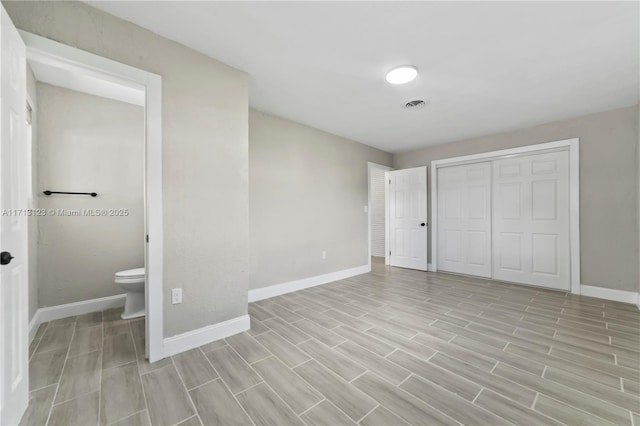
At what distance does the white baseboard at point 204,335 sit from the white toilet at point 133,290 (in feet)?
2.97

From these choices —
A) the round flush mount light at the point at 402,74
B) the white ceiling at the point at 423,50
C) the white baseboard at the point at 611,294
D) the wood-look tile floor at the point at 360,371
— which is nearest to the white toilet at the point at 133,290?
the wood-look tile floor at the point at 360,371

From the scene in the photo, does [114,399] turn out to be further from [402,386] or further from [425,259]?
[425,259]

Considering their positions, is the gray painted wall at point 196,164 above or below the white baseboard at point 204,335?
above

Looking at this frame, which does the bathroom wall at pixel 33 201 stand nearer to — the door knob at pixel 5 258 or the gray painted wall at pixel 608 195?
the door knob at pixel 5 258

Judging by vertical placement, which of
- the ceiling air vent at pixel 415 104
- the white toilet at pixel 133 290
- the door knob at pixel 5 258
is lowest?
the white toilet at pixel 133 290

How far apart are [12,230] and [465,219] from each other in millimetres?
5285

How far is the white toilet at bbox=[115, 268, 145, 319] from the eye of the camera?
2506 mm

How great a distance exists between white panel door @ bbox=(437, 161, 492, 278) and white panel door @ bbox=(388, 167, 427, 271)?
1.00ft

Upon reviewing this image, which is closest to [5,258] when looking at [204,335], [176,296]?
[176,296]

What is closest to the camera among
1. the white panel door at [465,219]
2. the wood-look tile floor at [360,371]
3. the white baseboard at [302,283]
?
the wood-look tile floor at [360,371]

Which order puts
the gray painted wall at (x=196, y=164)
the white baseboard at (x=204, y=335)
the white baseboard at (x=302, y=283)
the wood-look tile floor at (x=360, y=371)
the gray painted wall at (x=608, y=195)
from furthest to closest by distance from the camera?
1. the white baseboard at (x=302, y=283)
2. the gray painted wall at (x=608, y=195)
3. the white baseboard at (x=204, y=335)
4. the gray painted wall at (x=196, y=164)
5. the wood-look tile floor at (x=360, y=371)

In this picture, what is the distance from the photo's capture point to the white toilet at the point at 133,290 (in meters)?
2.51

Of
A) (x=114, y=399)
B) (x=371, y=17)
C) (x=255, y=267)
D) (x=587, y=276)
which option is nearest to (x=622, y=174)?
(x=587, y=276)

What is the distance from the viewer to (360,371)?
1741 mm
